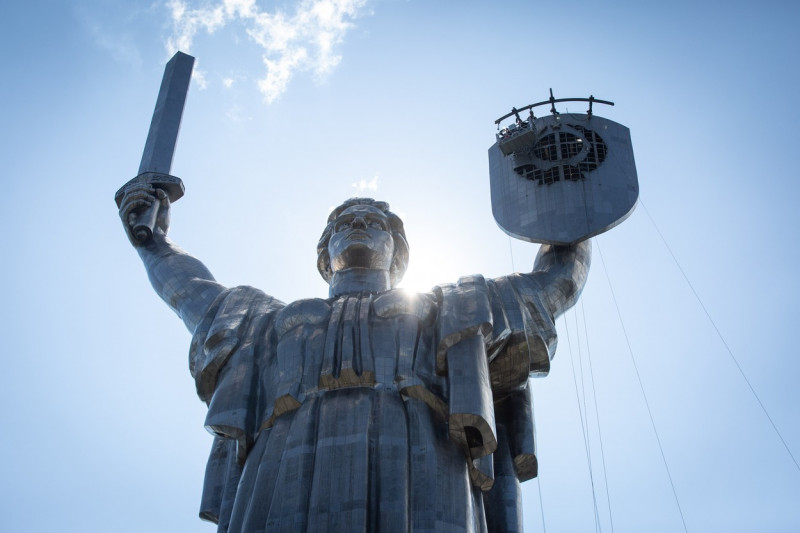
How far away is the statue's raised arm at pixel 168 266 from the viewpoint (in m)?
15.1

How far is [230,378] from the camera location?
42.9 ft

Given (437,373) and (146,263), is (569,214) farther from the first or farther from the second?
(146,263)

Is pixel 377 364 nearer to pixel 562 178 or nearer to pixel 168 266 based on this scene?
pixel 168 266

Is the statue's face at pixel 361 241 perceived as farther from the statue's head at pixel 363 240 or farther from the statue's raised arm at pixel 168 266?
the statue's raised arm at pixel 168 266

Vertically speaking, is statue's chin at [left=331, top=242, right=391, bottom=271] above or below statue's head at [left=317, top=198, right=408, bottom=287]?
below

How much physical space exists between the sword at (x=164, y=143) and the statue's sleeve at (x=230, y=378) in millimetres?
2423

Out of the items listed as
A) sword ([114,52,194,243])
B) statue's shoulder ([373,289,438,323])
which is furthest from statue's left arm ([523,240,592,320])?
sword ([114,52,194,243])

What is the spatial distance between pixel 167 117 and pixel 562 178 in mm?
7404

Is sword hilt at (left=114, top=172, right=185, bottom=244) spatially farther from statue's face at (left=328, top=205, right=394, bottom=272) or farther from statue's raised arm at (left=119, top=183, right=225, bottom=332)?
statue's face at (left=328, top=205, right=394, bottom=272)

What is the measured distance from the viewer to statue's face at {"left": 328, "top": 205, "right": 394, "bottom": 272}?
15.4m

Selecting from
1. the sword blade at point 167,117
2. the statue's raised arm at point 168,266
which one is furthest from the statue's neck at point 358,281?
the sword blade at point 167,117

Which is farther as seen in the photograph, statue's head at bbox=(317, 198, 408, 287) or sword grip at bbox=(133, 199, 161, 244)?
sword grip at bbox=(133, 199, 161, 244)

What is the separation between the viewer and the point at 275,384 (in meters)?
12.9

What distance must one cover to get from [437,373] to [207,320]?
3.86 meters
